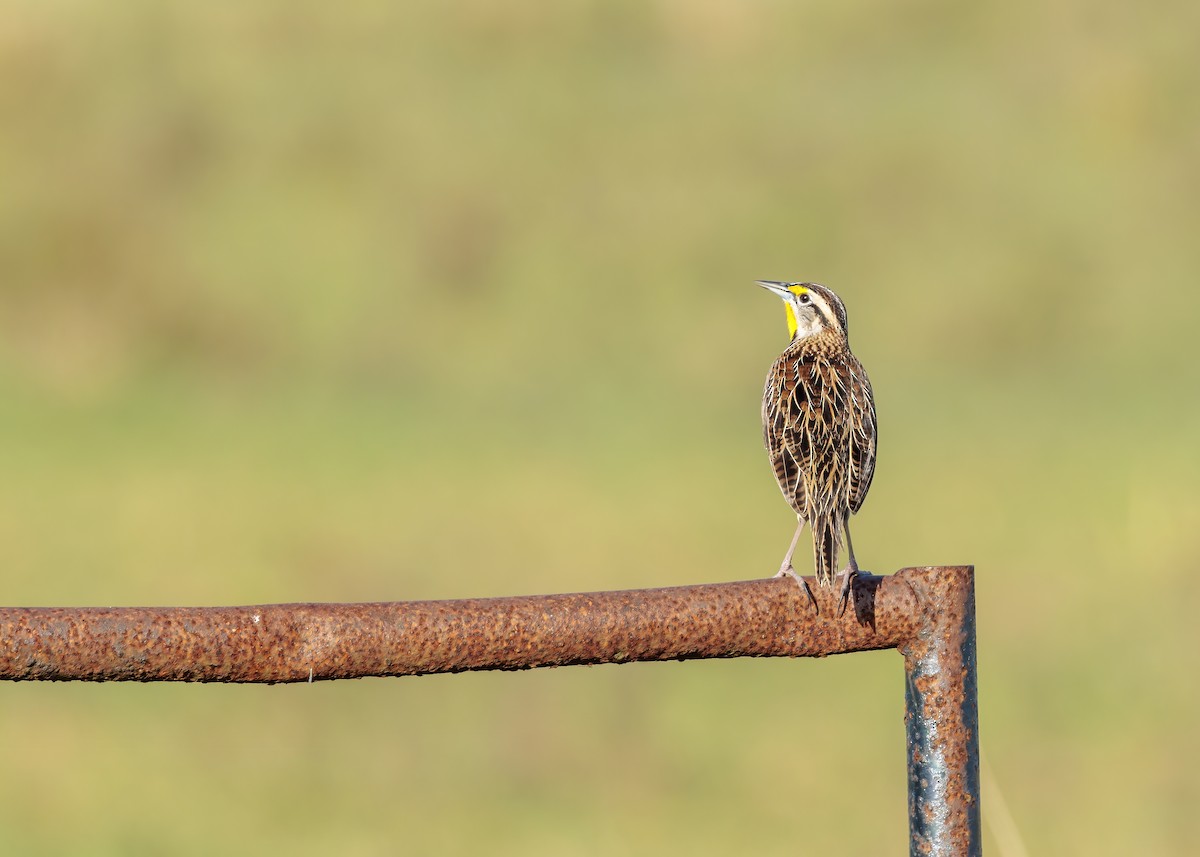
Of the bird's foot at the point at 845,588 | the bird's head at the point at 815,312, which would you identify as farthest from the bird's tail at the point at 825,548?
the bird's head at the point at 815,312

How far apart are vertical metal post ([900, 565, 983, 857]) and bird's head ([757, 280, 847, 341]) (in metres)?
2.54

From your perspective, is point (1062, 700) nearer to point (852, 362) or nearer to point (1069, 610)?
point (1069, 610)

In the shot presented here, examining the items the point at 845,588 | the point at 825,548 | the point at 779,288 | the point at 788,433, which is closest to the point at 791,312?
the point at 779,288

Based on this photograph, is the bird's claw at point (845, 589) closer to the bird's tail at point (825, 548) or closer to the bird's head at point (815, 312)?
the bird's tail at point (825, 548)

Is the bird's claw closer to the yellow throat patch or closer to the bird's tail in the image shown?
the bird's tail

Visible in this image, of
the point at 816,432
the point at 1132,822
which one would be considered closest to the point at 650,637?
the point at 816,432

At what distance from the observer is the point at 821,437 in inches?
147

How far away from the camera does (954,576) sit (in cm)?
208

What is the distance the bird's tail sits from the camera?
292cm

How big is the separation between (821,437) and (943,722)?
1737mm

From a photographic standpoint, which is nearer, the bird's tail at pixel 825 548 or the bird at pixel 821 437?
the bird's tail at pixel 825 548

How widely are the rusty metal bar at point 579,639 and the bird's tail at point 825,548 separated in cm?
63

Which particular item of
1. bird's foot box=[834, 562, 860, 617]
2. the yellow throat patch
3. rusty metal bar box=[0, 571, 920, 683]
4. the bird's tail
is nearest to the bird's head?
the yellow throat patch

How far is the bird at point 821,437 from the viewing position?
360 cm
